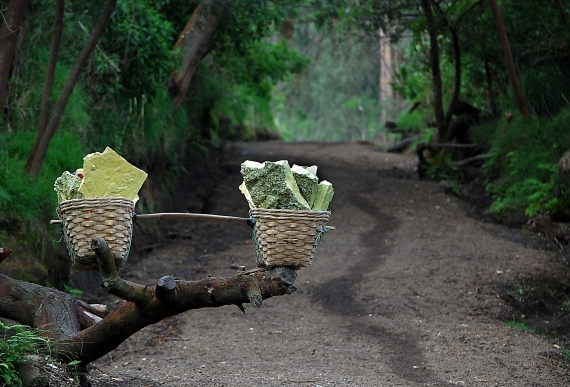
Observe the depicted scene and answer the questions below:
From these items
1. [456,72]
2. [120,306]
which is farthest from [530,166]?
[120,306]

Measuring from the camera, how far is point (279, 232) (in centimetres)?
367

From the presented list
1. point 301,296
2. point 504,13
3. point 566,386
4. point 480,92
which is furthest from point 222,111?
point 566,386

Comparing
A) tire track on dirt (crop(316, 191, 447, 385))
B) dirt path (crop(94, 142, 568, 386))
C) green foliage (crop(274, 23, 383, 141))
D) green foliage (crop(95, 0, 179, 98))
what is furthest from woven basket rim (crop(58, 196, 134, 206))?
green foliage (crop(274, 23, 383, 141))

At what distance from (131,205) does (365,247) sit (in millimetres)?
6858

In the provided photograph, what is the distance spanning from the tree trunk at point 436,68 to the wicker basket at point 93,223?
34.1 ft

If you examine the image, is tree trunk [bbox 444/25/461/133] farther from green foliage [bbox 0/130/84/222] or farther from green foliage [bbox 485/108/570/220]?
green foliage [bbox 0/130/84/222]

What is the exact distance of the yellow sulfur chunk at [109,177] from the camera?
3.67 metres

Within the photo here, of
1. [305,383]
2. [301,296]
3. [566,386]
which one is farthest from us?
[301,296]

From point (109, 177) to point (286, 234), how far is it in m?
0.97

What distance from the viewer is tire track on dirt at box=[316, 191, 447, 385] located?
5746 millimetres

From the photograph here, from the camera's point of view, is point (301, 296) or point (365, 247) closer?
point (301, 296)

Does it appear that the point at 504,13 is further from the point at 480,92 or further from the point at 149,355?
the point at 149,355

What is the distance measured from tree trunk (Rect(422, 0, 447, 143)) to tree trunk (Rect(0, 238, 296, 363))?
997 cm

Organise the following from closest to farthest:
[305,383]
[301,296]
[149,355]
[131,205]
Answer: [131,205], [305,383], [149,355], [301,296]
